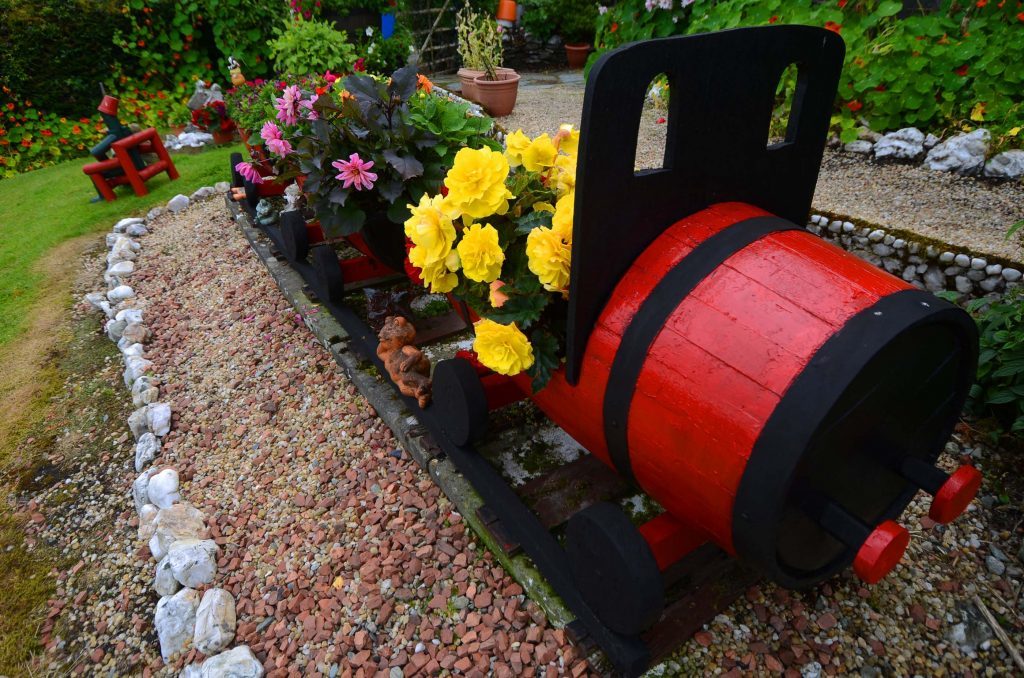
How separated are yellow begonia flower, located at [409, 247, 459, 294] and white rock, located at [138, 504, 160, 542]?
1.62m

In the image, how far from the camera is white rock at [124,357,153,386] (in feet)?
10.9

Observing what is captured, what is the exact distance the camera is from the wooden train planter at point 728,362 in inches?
50.9

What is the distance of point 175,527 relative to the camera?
236 centimetres

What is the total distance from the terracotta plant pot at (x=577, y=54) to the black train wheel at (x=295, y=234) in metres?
7.41

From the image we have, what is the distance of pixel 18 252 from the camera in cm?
495

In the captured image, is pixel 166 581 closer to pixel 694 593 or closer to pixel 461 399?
pixel 461 399

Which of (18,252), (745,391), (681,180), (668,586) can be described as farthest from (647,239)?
(18,252)

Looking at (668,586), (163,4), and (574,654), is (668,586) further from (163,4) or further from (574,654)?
(163,4)

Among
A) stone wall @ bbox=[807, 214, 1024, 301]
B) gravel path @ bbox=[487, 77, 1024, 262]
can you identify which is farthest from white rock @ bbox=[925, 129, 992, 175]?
stone wall @ bbox=[807, 214, 1024, 301]

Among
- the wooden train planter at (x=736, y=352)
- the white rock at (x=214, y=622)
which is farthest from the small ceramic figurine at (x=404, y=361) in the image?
the white rock at (x=214, y=622)

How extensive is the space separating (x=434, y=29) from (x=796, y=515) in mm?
9745

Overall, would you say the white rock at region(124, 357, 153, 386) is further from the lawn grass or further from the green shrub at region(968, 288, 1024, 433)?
the green shrub at region(968, 288, 1024, 433)

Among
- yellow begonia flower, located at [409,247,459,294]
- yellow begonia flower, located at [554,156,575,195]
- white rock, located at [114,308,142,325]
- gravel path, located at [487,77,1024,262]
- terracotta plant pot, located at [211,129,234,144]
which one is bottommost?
white rock, located at [114,308,142,325]

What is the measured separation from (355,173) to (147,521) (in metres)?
1.77
